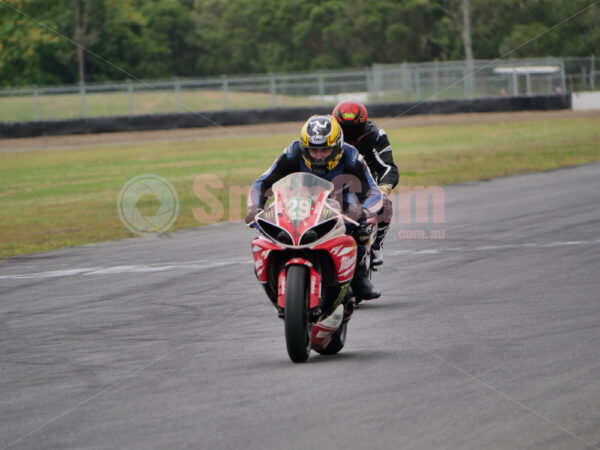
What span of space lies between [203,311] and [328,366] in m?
2.59

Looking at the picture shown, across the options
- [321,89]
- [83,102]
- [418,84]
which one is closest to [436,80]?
[418,84]

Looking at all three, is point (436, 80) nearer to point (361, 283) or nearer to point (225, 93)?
point (225, 93)

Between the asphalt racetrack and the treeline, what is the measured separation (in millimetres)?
57799

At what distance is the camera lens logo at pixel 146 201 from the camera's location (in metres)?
16.8

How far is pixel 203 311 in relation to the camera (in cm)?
871

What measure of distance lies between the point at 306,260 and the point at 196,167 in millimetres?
22000

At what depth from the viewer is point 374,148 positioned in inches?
382

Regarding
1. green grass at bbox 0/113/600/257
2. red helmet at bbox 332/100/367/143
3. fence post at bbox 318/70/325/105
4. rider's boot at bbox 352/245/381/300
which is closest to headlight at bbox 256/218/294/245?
rider's boot at bbox 352/245/381/300

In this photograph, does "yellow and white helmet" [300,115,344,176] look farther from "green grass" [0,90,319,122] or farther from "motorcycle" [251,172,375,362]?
"green grass" [0,90,319,122]

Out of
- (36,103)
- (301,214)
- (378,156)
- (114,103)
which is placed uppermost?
(36,103)

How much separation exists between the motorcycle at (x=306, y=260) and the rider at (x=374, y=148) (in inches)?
98.7

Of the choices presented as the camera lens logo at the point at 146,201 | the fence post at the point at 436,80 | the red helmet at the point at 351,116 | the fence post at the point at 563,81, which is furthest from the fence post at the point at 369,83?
the red helmet at the point at 351,116

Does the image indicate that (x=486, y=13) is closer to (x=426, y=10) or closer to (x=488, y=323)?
(x=426, y=10)

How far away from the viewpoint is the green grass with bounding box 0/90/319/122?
47000mm
